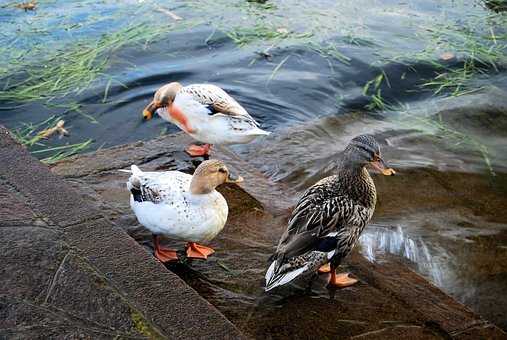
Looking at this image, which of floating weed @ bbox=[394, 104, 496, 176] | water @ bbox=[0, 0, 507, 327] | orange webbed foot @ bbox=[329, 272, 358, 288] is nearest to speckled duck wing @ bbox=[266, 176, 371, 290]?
orange webbed foot @ bbox=[329, 272, 358, 288]

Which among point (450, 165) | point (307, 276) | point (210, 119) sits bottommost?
point (450, 165)

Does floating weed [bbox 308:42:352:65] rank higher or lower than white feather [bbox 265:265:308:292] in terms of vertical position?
lower

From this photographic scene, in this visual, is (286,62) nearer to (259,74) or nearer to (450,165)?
(259,74)

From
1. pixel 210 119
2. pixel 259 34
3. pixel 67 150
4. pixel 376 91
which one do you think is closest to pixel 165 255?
pixel 210 119

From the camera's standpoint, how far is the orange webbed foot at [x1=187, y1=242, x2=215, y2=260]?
4.69 meters

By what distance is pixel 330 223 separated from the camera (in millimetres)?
4430

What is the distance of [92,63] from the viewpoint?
8.87 metres

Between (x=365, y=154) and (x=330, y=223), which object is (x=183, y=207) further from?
(x=365, y=154)

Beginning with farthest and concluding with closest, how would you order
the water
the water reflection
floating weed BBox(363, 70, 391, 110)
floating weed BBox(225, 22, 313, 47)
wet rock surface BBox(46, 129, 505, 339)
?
floating weed BBox(225, 22, 313, 47), floating weed BBox(363, 70, 391, 110), the water, the water reflection, wet rock surface BBox(46, 129, 505, 339)

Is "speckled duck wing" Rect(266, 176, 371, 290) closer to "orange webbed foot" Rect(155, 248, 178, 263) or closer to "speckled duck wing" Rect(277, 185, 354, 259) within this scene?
"speckled duck wing" Rect(277, 185, 354, 259)

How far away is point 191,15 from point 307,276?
269 inches

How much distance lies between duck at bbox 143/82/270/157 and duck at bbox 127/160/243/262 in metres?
1.25

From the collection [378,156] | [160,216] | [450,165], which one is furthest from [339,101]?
[160,216]

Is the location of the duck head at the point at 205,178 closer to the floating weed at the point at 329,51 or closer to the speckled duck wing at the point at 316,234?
the speckled duck wing at the point at 316,234
